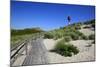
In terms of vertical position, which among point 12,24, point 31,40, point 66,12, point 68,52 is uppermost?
point 66,12

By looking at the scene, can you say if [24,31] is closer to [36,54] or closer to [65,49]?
[36,54]

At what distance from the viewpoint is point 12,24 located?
2.37 meters

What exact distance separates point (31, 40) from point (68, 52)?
0.54m

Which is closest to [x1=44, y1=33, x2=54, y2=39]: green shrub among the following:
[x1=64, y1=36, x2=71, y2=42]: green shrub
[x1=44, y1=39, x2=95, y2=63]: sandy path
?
[x1=44, y1=39, x2=95, y2=63]: sandy path

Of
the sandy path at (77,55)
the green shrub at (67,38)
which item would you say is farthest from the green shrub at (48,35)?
the green shrub at (67,38)

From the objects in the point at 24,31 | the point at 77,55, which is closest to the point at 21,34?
the point at 24,31

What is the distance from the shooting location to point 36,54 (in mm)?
2502

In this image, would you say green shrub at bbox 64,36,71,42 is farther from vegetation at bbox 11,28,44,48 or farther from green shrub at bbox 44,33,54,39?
vegetation at bbox 11,28,44,48

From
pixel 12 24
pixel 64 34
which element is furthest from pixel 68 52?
pixel 12 24

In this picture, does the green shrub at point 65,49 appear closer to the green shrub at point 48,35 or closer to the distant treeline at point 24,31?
the green shrub at point 48,35

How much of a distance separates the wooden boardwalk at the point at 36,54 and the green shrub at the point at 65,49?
0.19 m

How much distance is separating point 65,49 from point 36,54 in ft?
1.36

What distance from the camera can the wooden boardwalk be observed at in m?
2.47
